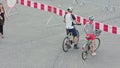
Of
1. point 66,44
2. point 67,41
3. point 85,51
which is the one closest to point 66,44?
point 66,44

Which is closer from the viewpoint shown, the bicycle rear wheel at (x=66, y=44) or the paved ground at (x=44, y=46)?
the paved ground at (x=44, y=46)

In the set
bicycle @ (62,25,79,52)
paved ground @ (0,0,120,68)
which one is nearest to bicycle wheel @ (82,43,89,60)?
paved ground @ (0,0,120,68)

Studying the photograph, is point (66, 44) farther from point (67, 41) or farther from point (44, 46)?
point (44, 46)

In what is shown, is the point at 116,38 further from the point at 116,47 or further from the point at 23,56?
the point at 23,56

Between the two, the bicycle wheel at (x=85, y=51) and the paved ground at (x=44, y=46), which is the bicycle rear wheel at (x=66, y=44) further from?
the bicycle wheel at (x=85, y=51)

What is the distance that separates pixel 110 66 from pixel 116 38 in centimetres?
383

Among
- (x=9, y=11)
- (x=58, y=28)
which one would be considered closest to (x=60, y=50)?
(x=58, y=28)

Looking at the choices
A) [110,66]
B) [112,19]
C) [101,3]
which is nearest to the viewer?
[110,66]

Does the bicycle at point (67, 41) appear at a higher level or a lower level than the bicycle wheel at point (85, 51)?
higher

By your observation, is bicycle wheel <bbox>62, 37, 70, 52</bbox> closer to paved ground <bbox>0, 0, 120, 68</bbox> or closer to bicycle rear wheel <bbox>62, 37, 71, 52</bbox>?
bicycle rear wheel <bbox>62, 37, 71, 52</bbox>

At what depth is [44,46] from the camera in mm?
14438

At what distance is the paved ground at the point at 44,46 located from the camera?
12352 mm

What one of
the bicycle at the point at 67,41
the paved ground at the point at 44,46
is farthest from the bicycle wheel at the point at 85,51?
the bicycle at the point at 67,41

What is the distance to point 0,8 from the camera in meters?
15.2
